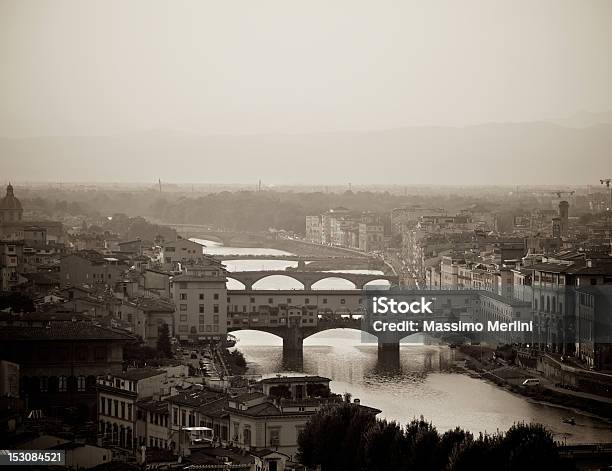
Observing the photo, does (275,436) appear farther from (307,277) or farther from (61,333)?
(307,277)

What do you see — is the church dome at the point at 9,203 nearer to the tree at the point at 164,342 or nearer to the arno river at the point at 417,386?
the arno river at the point at 417,386

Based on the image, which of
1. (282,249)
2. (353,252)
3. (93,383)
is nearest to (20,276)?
(93,383)

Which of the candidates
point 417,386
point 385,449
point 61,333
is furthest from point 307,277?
point 385,449

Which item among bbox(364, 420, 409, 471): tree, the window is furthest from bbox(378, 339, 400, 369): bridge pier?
bbox(364, 420, 409, 471): tree

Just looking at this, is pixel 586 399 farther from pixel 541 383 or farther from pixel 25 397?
pixel 25 397

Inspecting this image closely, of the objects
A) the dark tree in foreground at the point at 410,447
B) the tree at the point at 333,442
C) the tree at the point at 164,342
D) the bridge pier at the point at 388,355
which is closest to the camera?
the dark tree in foreground at the point at 410,447

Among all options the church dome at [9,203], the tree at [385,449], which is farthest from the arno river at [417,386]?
the church dome at [9,203]
